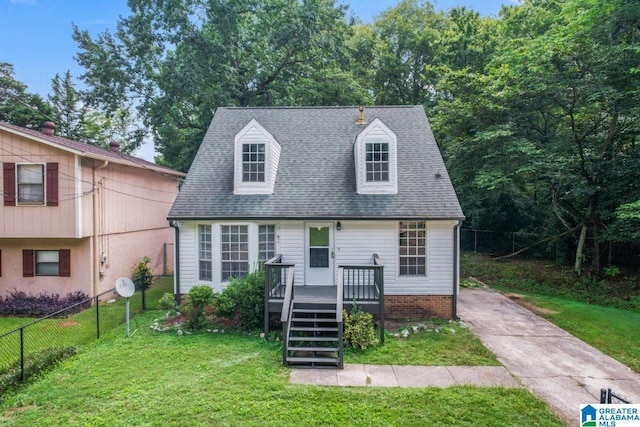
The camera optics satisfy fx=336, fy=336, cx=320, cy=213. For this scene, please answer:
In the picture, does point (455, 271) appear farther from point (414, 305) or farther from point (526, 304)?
point (526, 304)

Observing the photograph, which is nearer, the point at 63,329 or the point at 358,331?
the point at 358,331

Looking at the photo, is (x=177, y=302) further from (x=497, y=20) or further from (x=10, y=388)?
(x=497, y=20)

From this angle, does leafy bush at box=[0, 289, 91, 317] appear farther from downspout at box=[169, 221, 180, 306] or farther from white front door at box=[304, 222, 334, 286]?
white front door at box=[304, 222, 334, 286]

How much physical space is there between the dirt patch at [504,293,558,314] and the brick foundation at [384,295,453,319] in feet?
10.9

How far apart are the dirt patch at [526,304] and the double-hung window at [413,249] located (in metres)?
4.09

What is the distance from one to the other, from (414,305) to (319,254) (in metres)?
3.07

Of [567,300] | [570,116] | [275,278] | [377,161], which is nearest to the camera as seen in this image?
[275,278]

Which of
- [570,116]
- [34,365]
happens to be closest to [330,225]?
[34,365]

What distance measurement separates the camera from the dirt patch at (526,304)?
34.1ft

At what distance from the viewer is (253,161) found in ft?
34.2

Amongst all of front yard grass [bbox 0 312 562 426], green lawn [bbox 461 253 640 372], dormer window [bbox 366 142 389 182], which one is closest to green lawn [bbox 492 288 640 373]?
green lawn [bbox 461 253 640 372]

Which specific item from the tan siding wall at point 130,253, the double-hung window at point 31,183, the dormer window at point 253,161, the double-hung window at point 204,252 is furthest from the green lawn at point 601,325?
the double-hung window at point 31,183

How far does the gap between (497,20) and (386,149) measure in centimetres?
1933

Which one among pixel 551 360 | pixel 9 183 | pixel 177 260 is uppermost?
pixel 9 183
